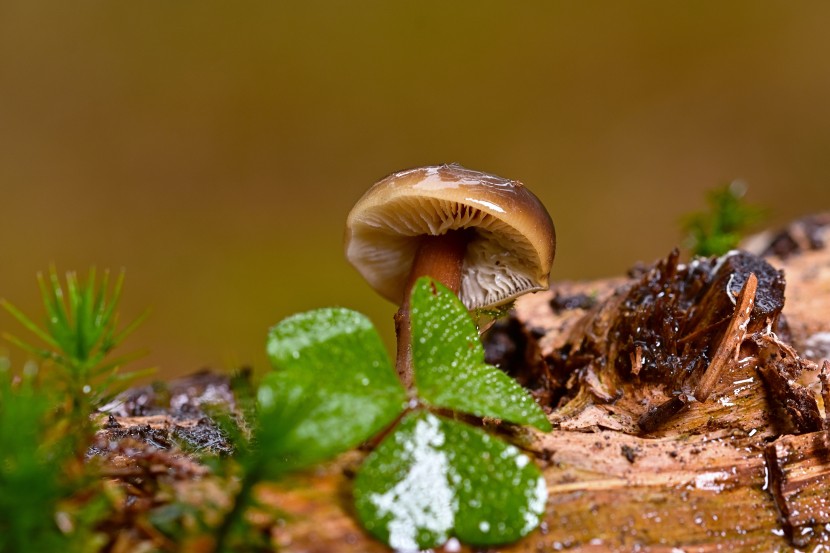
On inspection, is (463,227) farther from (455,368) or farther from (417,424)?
(417,424)

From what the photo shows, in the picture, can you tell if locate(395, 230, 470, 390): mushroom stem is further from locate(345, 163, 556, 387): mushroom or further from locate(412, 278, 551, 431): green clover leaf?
locate(412, 278, 551, 431): green clover leaf

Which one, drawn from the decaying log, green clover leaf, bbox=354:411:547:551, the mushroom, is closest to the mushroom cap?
the mushroom

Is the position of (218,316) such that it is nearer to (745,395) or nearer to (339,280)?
(339,280)

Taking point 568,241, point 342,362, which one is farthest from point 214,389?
point 568,241

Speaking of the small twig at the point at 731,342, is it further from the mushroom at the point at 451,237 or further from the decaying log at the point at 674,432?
the mushroom at the point at 451,237

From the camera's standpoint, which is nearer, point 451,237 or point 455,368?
point 455,368

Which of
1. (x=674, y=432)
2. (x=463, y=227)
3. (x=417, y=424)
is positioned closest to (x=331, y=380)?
(x=417, y=424)
